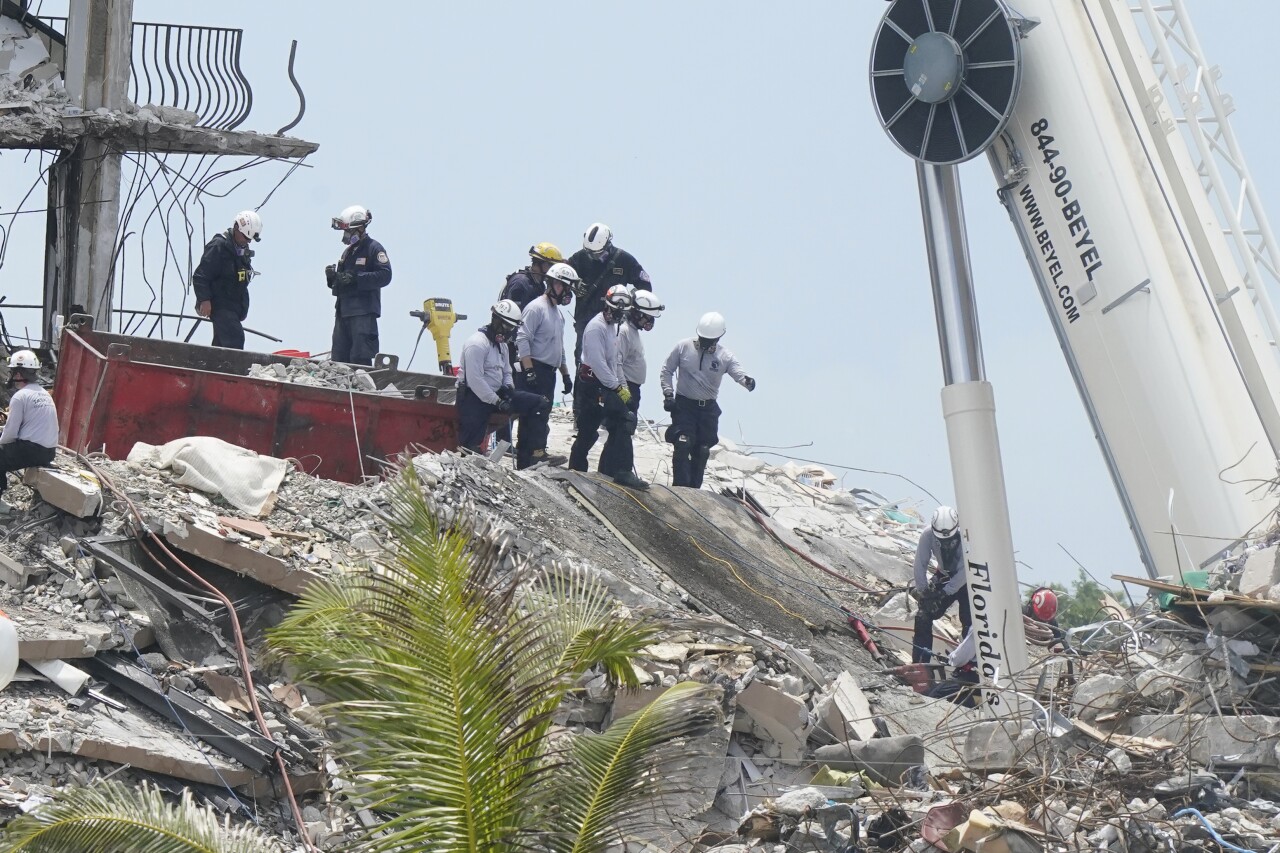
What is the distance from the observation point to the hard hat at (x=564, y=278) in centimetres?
1434

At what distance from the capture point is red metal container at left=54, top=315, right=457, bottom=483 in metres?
14.0

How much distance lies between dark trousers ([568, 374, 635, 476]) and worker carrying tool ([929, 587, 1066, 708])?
338cm

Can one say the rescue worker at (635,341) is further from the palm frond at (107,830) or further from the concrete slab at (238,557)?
the palm frond at (107,830)

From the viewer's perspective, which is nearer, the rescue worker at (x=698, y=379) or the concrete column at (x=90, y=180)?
the rescue worker at (x=698, y=379)

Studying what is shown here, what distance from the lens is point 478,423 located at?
558 inches

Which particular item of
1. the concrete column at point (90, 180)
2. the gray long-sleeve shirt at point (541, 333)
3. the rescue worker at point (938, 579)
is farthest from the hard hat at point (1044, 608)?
the concrete column at point (90, 180)

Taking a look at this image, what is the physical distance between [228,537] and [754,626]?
402cm

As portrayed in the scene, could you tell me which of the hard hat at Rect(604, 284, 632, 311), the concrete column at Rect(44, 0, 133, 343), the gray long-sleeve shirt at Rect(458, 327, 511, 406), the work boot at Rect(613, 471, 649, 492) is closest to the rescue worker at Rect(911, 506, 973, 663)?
the work boot at Rect(613, 471, 649, 492)

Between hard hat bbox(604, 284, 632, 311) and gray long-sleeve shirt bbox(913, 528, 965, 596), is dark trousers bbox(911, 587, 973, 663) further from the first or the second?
hard hat bbox(604, 284, 632, 311)

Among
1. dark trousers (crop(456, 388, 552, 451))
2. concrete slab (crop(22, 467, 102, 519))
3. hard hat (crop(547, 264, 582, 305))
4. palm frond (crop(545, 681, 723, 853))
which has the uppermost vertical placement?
hard hat (crop(547, 264, 582, 305))

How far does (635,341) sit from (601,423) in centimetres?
78

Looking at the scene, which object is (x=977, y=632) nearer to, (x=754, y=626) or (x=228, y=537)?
(x=754, y=626)

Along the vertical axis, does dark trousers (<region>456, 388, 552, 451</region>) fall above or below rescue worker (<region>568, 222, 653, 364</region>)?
below

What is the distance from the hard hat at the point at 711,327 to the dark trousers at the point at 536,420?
1476 mm
